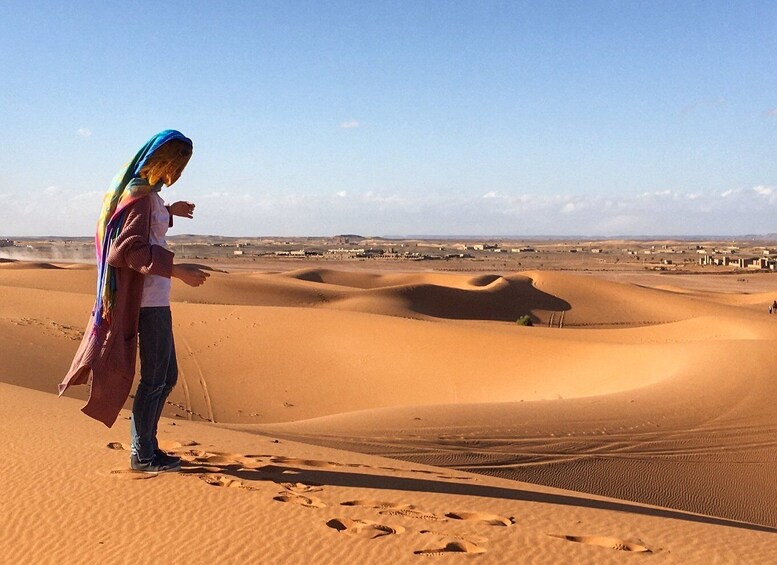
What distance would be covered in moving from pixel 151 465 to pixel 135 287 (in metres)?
1.21

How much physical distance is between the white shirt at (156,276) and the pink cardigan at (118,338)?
0.04 metres

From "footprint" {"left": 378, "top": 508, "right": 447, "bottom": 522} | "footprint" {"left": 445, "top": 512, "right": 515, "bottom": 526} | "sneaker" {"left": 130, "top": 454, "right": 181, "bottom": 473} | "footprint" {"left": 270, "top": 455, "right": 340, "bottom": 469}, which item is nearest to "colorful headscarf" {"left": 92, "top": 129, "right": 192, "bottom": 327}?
"sneaker" {"left": 130, "top": 454, "right": 181, "bottom": 473}

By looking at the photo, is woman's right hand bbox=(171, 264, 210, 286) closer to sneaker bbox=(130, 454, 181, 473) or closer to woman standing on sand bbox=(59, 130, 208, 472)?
woman standing on sand bbox=(59, 130, 208, 472)

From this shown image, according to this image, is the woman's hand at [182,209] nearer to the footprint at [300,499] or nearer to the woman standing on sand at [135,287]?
the woman standing on sand at [135,287]

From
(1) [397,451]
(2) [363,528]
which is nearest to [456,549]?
(2) [363,528]

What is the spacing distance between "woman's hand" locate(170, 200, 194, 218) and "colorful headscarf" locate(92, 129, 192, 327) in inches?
10.3

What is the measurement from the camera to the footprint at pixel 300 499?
14.6 feet

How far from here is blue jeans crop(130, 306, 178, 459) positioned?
15.5 feet

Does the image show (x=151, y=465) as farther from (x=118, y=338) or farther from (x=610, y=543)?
(x=610, y=543)

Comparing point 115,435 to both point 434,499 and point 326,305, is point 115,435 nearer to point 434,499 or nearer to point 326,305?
point 434,499

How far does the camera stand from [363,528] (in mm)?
4105

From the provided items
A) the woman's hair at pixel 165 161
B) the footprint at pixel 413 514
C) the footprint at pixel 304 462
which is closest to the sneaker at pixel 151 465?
the footprint at pixel 304 462

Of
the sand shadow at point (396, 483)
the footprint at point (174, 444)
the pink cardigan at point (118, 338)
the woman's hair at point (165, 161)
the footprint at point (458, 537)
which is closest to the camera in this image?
the footprint at point (458, 537)

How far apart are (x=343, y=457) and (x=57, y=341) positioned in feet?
36.1
